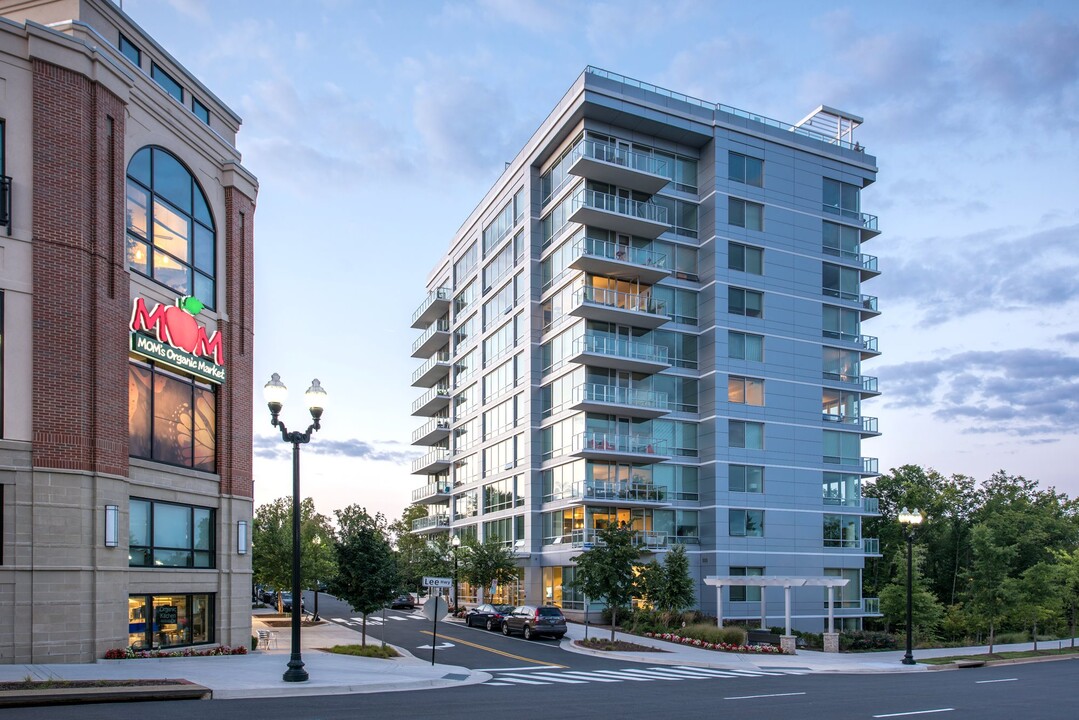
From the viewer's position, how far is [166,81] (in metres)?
28.1

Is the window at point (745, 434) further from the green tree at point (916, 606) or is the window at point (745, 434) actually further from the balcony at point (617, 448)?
the green tree at point (916, 606)

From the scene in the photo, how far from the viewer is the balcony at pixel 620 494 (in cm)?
5012

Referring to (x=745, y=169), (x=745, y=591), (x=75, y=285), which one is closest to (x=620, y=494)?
(x=745, y=591)

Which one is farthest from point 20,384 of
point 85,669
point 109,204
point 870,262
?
point 870,262

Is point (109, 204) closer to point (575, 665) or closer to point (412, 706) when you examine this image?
point (412, 706)

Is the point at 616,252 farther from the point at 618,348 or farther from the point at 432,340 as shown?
the point at 432,340

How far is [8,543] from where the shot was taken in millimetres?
20812

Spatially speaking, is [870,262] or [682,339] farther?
[870,262]

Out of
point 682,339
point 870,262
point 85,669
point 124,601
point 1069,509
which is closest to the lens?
point 85,669

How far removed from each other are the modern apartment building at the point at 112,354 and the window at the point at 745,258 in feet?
106

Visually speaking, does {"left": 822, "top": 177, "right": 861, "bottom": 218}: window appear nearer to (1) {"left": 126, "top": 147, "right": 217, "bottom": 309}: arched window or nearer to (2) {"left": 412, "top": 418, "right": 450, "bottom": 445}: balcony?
(2) {"left": 412, "top": 418, "right": 450, "bottom": 445}: balcony

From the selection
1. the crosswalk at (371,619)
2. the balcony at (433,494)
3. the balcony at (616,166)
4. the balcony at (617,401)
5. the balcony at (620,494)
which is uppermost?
the balcony at (616,166)

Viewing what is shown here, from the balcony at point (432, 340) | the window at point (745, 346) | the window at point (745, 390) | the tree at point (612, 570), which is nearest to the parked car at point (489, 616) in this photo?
the tree at point (612, 570)

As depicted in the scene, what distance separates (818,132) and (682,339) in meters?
17.6
